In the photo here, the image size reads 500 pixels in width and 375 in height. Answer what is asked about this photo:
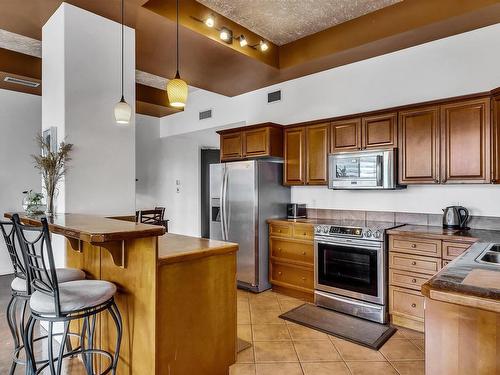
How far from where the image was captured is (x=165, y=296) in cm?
179

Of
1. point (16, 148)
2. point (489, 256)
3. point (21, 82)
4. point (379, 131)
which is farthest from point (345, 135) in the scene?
point (16, 148)

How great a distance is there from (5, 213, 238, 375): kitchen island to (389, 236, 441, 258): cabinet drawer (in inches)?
71.2

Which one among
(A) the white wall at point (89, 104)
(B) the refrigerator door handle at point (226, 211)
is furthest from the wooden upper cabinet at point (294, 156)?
(A) the white wall at point (89, 104)

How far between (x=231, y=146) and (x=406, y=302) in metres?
2.98

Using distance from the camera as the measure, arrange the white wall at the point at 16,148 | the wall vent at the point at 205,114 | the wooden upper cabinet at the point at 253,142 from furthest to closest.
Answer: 1. the wall vent at the point at 205,114
2. the white wall at the point at 16,148
3. the wooden upper cabinet at the point at 253,142

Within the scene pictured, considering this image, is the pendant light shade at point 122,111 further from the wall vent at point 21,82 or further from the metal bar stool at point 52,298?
the wall vent at point 21,82

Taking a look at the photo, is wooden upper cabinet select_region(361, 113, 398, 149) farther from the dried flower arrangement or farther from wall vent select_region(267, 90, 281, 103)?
the dried flower arrangement

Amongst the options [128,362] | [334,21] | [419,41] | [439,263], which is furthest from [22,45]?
[439,263]

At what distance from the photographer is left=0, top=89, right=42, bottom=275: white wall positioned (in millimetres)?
4980

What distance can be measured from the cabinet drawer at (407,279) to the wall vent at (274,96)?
2919mm

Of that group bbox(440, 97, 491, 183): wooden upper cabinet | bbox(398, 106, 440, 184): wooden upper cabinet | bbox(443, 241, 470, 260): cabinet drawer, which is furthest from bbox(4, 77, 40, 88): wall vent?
bbox(443, 241, 470, 260): cabinet drawer

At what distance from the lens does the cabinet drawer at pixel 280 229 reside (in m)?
4.02

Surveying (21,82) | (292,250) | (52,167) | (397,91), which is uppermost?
(21,82)

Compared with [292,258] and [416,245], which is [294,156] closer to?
[292,258]
